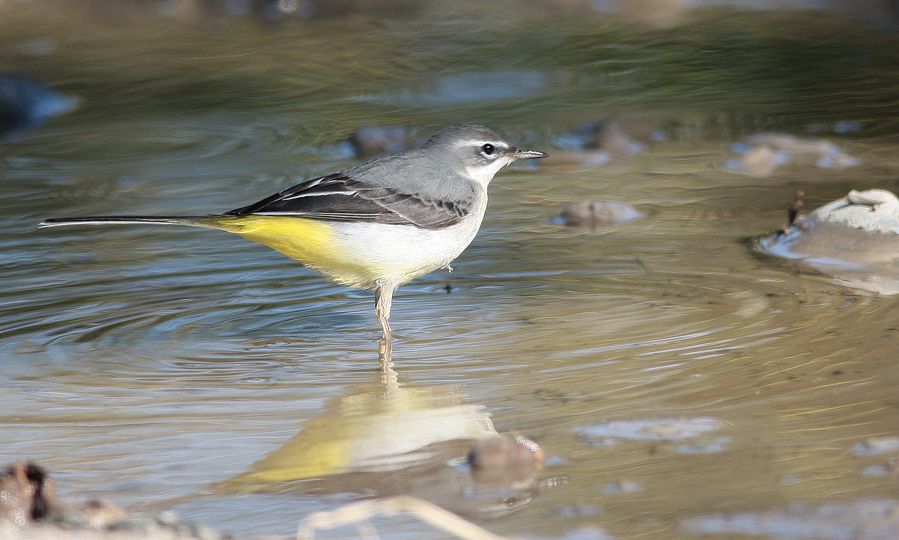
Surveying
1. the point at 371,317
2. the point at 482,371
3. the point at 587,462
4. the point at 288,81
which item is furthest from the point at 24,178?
the point at 587,462

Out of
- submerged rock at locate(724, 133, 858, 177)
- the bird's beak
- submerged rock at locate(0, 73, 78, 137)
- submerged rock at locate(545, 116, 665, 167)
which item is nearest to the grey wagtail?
the bird's beak

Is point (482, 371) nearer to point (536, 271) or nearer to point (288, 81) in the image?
point (536, 271)

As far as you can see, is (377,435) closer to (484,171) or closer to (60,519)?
(60,519)

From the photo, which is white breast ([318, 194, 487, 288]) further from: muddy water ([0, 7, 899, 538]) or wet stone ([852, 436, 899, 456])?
wet stone ([852, 436, 899, 456])

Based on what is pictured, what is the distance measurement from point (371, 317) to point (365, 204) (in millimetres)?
747

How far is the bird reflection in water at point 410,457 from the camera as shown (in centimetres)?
462

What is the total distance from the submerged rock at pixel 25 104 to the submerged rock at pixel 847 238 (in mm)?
8207

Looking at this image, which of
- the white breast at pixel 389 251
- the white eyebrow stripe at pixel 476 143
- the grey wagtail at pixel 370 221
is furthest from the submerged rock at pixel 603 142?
the white breast at pixel 389 251

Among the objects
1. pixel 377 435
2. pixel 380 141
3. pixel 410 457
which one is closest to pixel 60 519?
pixel 410 457

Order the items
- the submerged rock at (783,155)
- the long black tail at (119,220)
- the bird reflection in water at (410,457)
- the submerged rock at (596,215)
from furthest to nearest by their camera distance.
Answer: the submerged rock at (783,155), the submerged rock at (596,215), the long black tail at (119,220), the bird reflection in water at (410,457)

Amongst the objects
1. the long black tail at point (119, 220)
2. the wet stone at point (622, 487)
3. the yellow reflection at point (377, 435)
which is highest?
the long black tail at point (119, 220)

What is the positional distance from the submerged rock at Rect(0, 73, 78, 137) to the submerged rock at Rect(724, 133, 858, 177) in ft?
23.3

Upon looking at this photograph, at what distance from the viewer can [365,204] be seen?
729cm

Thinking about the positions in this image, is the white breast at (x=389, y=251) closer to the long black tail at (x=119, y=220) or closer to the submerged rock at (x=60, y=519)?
the long black tail at (x=119, y=220)
